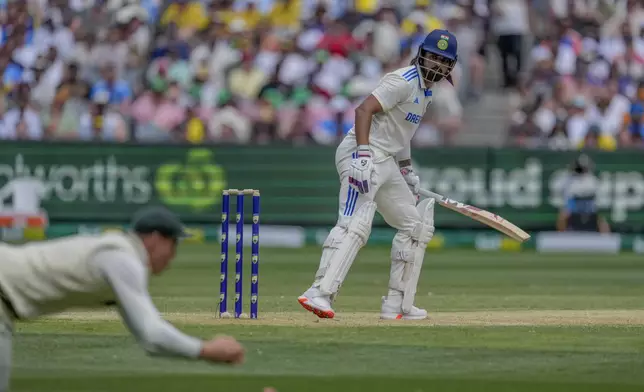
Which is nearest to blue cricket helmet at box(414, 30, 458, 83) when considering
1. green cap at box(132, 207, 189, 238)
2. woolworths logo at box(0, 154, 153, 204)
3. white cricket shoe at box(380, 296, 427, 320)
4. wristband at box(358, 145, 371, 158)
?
wristband at box(358, 145, 371, 158)

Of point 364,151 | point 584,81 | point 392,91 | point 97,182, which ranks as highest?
point 584,81

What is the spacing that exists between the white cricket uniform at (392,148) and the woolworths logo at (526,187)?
1079cm

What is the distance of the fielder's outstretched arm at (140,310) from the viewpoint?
20.3ft

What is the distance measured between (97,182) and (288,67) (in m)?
3.51

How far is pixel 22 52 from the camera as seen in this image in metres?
24.0

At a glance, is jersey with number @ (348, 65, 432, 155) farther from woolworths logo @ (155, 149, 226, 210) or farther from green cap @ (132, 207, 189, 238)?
woolworths logo @ (155, 149, 226, 210)

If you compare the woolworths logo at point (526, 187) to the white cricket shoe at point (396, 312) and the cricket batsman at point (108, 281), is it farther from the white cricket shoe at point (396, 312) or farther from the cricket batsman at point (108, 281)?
the cricket batsman at point (108, 281)

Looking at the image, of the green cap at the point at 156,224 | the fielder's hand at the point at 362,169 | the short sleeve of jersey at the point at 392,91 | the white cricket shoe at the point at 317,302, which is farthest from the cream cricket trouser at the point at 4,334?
the short sleeve of jersey at the point at 392,91

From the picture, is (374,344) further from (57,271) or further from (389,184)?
(57,271)

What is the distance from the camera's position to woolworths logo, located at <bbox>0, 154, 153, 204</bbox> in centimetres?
2220

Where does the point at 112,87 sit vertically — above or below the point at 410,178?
above

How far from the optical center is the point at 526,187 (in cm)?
2247

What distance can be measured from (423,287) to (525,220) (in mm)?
7066

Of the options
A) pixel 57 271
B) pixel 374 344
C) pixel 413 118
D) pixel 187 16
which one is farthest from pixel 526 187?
pixel 57 271
